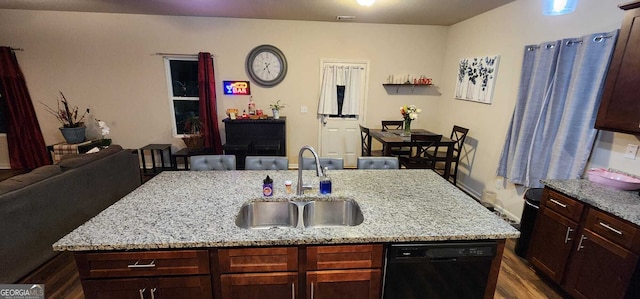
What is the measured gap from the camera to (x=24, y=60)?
4.25 metres

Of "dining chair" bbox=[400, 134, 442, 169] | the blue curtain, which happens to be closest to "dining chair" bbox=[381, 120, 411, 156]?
"dining chair" bbox=[400, 134, 442, 169]

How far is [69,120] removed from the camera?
Result: 408 cm

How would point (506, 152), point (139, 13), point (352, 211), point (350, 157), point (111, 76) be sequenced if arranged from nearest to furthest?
1. point (352, 211)
2. point (506, 152)
3. point (139, 13)
4. point (111, 76)
5. point (350, 157)

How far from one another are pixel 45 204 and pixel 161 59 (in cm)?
307

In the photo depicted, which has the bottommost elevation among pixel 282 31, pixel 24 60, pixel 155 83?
pixel 155 83

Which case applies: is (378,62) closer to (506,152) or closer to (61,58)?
(506,152)

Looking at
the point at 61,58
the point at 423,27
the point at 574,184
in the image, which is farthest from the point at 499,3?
the point at 61,58

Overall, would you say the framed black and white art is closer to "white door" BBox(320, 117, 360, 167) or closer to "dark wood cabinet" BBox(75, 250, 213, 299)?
"white door" BBox(320, 117, 360, 167)

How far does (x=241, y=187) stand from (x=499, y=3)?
372 cm

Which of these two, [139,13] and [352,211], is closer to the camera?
[352,211]

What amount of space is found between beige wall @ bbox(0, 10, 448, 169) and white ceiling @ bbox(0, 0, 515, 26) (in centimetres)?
22

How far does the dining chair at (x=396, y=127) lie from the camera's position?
407 centimetres

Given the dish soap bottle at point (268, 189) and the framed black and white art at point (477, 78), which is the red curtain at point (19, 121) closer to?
the dish soap bottle at point (268, 189)

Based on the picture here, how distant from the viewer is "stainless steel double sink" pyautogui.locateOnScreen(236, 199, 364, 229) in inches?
65.9
